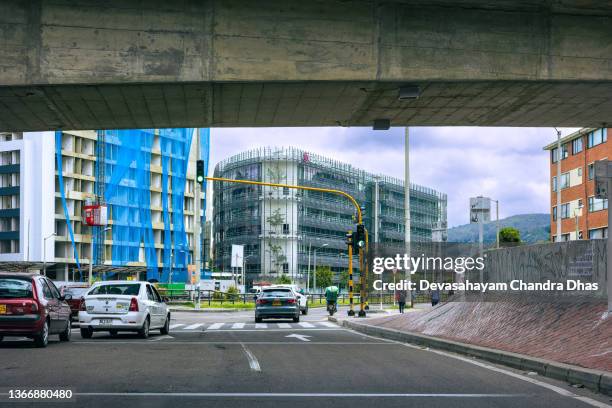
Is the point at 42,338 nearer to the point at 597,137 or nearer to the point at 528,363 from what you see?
the point at 528,363

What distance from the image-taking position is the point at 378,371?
43.7ft

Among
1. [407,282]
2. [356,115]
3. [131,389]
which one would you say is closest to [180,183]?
[407,282]

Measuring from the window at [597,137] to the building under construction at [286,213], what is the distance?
50.3 m

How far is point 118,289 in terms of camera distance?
22391 millimetres

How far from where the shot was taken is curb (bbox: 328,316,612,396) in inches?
428

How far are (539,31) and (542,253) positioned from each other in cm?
538

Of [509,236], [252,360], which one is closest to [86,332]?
[252,360]

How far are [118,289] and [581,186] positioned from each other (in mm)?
58621

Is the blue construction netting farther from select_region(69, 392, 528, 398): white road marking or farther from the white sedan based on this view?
select_region(69, 392, 528, 398): white road marking

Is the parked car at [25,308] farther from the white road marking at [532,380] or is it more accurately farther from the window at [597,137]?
the window at [597,137]

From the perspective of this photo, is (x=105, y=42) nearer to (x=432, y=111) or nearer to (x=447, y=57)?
(x=447, y=57)

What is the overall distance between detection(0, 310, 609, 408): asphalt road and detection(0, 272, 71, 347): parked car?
44 centimetres

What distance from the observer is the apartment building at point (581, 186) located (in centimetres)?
6856

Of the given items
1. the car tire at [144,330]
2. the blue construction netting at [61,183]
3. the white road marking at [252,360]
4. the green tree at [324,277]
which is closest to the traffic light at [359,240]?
the car tire at [144,330]
